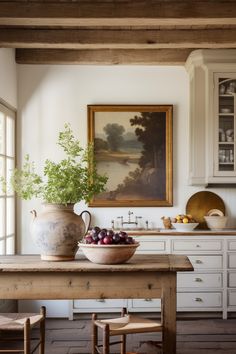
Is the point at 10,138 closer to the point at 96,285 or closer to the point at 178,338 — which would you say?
the point at 178,338

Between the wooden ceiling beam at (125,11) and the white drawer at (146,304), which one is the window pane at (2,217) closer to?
the white drawer at (146,304)

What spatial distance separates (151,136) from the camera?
6.47 m

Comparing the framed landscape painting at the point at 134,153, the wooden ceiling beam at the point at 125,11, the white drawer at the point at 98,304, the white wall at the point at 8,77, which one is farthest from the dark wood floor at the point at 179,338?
the wooden ceiling beam at the point at 125,11

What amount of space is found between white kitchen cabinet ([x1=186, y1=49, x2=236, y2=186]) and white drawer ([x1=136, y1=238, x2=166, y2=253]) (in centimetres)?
73

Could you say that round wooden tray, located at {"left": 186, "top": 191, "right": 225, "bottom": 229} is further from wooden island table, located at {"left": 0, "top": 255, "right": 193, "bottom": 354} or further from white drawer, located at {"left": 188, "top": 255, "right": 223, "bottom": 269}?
wooden island table, located at {"left": 0, "top": 255, "right": 193, "bottom": 354}

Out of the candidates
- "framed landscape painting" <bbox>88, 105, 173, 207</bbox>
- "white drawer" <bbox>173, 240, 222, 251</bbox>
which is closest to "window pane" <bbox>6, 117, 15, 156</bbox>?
"framed landscape painting" <bbox>88, 105, 173, 207</bbox>

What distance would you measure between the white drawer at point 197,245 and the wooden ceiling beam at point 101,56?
193cm

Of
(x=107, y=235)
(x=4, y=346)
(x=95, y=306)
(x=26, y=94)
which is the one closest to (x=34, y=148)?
(x=26, y=94)

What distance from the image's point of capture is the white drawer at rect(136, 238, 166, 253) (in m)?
5.95

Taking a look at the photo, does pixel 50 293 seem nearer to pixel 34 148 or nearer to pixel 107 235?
Answer: pixel 107 235

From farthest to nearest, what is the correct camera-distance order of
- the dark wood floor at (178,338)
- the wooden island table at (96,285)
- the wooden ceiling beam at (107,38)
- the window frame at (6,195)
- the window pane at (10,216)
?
the window pane at (10,216), the window frame at (6,195), the wooden ceiling beam at (107,38), the dark wood floor at (178,338), the wooden island table at (96,285)

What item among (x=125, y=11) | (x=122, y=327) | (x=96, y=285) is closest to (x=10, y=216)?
(x=125, y=11)

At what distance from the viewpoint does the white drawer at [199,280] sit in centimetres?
591

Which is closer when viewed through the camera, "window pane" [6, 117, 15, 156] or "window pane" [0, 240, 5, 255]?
"window pane" [0, 240, 5, 255]
